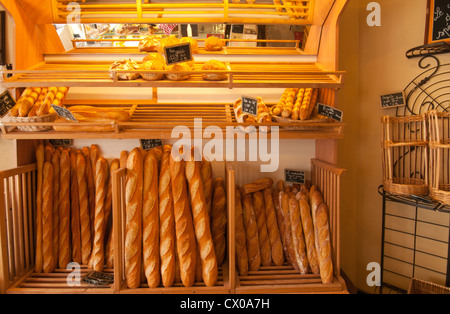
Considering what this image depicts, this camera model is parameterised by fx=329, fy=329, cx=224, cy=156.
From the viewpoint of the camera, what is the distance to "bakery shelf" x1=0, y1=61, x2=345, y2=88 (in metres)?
1.56

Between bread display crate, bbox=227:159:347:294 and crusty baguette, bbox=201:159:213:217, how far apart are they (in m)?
0.23

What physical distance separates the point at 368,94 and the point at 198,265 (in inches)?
60.8

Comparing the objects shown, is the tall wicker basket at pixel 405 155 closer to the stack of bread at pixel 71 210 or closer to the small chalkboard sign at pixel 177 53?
the small chalkboard sign at pixel 177 53

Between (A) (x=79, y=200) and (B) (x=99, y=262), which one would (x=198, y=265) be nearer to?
(B) (x=99, y=262)

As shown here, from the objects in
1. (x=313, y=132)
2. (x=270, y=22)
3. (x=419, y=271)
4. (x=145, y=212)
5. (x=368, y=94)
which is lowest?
(x=419, y=271)

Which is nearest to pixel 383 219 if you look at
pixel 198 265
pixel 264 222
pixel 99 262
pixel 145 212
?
pixel 264 222

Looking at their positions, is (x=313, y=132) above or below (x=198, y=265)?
above

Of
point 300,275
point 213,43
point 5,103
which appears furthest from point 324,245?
point 5,103

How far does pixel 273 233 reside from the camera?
1824 millimetres

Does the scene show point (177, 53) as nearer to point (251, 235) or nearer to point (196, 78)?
point (196, 78)

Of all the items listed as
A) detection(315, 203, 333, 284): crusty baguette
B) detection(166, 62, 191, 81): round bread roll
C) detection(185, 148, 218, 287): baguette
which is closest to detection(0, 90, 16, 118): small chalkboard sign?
detection(166, 62, 191, 81): round bread roll

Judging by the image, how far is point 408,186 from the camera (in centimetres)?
175

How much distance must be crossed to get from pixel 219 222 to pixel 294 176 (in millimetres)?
556
